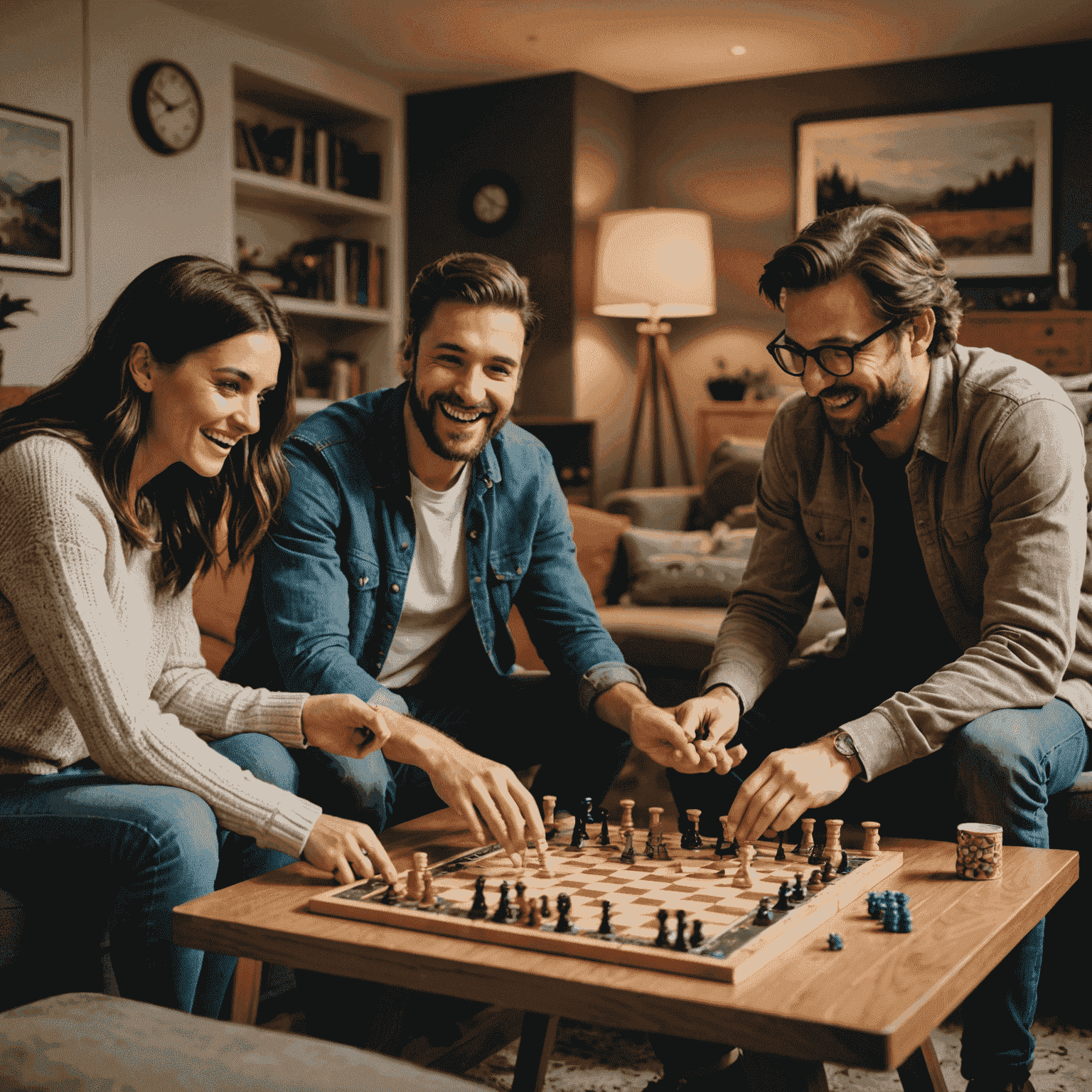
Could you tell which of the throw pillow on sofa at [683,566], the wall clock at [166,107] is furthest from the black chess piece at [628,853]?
the wall clock at [166,107]

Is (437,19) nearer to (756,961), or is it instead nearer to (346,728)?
(346,728)

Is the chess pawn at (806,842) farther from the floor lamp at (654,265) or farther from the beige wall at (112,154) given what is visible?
the floor lamp at (654,265)

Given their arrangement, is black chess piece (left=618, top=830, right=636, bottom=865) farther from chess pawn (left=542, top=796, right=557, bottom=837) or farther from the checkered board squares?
chess pawn (left=542, top=796, right=557, bottom=837)

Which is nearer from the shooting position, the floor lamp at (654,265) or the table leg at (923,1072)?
the table leg at (923,1072)

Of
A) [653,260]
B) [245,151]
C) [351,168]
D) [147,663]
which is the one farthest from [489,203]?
[147,663]

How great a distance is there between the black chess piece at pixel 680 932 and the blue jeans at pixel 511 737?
779 mm

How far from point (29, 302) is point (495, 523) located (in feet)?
10.5

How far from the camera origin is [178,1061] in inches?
33.0

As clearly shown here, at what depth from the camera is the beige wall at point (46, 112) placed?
15.2 ft

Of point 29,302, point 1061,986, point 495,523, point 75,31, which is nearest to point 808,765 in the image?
point 495,523

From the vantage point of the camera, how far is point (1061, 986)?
2.20 m

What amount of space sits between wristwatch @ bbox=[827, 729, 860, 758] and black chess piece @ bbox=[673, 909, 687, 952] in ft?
1.79

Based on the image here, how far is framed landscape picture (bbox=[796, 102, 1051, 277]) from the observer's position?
5.76 metres

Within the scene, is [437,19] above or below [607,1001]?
above
